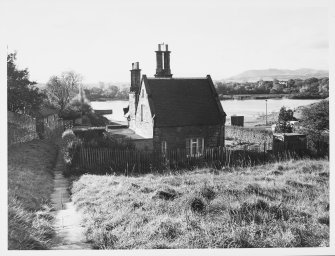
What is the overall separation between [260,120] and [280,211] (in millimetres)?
11029

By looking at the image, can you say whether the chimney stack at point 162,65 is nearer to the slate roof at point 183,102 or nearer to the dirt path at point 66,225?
the slate roof at point 183,102

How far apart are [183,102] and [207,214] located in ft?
30.3

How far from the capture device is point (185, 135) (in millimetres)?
15266

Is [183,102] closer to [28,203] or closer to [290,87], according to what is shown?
→ [290,87]

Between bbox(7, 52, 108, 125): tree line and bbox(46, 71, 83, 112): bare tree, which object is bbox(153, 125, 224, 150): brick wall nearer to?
bbox(7, 52, 108, 125): tree line

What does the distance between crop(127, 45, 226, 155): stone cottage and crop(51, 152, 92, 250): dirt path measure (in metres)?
6.24

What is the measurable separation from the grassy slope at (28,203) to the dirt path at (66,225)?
7.4 inches

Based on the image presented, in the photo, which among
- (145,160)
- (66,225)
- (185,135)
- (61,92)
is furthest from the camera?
(61,92)

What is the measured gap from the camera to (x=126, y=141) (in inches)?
576

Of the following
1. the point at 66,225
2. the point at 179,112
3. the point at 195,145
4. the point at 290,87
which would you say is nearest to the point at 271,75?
the point at 290,87

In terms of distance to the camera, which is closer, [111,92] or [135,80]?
[135,80]

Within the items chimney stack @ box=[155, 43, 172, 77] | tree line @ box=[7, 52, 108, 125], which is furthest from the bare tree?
chimney stack @ box=[155, 43, 172, 77]
